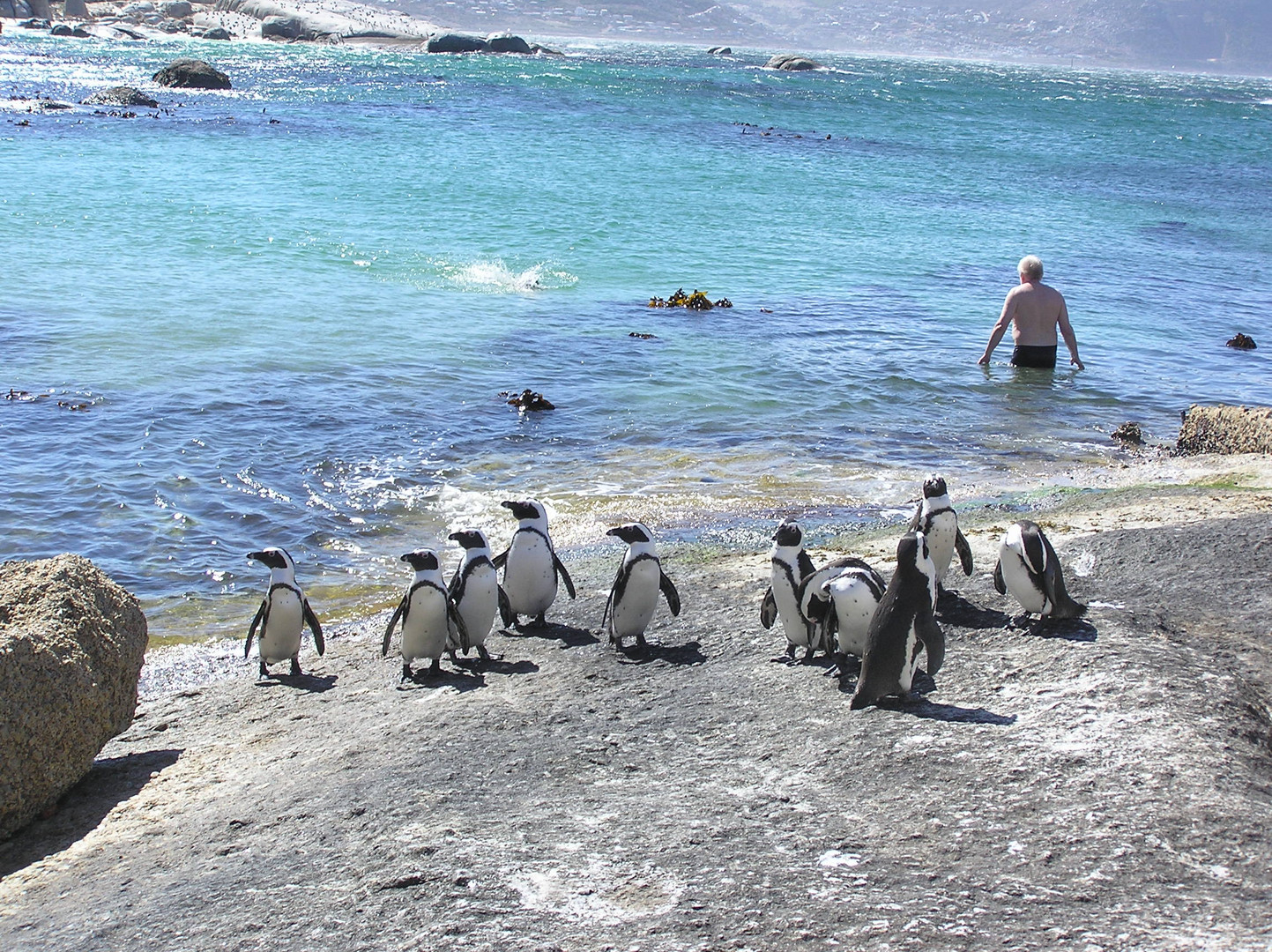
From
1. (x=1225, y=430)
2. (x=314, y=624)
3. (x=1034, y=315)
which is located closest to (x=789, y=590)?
(x=314, y=624)

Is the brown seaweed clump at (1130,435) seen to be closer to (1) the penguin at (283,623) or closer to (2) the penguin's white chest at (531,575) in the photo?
(2) the penguin's white chest at (531,575)

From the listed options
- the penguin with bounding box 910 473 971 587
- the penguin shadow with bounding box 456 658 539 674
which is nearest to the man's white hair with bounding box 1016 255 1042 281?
the penguin with bounding box 910 473 971 587

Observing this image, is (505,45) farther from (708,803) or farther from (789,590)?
(708,803)

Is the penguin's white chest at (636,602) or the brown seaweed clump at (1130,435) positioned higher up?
the brown seaweed clump at (1130,435)

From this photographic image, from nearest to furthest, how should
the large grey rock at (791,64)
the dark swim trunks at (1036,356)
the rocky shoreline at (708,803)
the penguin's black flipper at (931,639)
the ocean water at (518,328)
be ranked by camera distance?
1. the rocky shoreline at (708,803)
2. the penguin's black flipper at (931,639)
3. the ocean water at (518,328)
4. the dark swim trunks at (1036,356)
5. the large grey rock at (791,64)

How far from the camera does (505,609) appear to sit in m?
7.21

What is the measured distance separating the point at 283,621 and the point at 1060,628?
14.2ft

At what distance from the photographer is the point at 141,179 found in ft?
88.7

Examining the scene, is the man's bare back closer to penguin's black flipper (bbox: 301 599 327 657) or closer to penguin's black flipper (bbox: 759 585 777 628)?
penguin's black flipper (bbox: 759 585 777 628)

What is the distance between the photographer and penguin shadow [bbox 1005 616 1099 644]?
230 inches

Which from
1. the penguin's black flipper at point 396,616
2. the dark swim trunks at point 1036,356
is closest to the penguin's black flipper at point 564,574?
the penguin's black flipper at point 396,616

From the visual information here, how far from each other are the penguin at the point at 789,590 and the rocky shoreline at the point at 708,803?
153 millimetres

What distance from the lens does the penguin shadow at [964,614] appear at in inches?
253

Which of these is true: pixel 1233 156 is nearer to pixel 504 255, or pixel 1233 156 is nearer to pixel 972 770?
pixel 504 255
